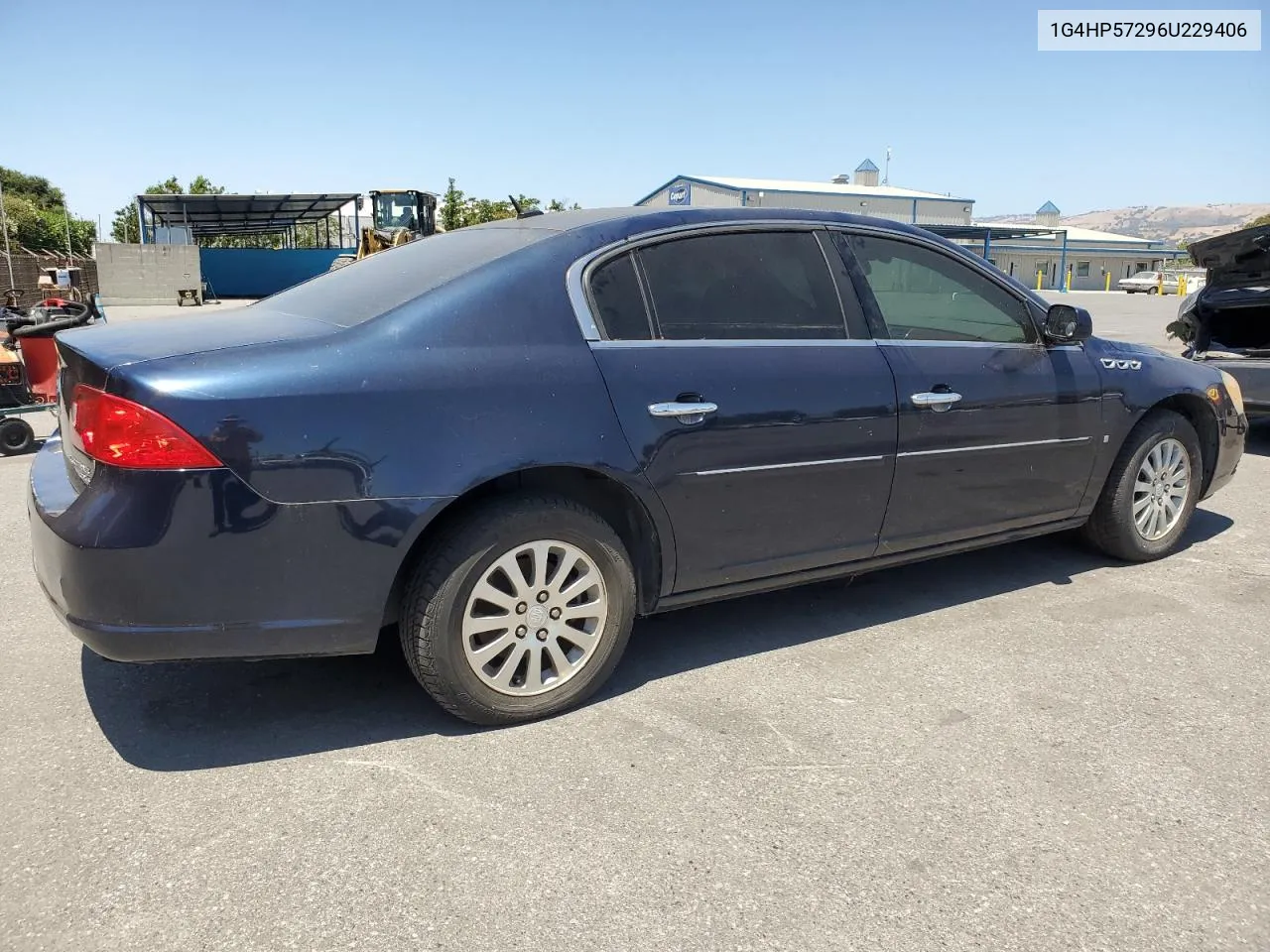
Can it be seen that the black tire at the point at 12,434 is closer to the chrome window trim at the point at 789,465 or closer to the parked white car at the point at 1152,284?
the chrome window trim at the point at 789,465

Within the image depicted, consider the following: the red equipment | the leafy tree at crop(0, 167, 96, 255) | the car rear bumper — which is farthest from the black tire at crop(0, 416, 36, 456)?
the leafy tree at crop(0, 167, 96, 255)

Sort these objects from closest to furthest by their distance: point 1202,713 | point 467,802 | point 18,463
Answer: point 467,802 < point 1202,713 < point 18,463

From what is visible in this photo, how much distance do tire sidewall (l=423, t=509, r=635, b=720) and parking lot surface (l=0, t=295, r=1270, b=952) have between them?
0.10 metres

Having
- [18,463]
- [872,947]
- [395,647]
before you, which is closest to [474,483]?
[395,647]

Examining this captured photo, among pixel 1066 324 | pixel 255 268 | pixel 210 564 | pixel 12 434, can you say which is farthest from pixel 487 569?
pixel 255 268

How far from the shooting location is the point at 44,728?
3012 millimetres

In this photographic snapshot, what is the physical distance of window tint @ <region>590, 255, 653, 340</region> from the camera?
3.17m

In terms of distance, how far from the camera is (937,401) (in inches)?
147

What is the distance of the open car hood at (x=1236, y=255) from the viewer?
7.40 meters

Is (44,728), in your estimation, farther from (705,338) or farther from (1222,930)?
(1222,930)

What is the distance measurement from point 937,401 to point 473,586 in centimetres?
197

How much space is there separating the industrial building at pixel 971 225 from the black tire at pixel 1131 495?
134ft

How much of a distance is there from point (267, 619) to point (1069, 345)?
11.5 ft

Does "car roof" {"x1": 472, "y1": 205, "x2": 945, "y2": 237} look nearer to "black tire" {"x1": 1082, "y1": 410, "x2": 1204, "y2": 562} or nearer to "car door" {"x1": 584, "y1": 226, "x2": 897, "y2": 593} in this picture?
"car door" {"x1": 584, "y1": 226, "x2": 897, "y2": 593}
